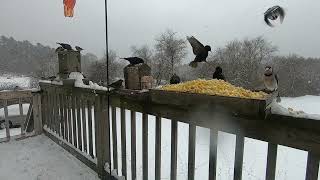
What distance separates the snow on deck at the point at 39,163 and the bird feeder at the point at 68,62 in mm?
1050

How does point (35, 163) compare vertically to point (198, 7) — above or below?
below

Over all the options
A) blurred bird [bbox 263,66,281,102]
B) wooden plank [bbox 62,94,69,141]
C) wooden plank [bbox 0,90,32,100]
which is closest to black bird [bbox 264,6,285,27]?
blurred bird [bbox 263,66,281,102]

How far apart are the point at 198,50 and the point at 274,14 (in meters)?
0.47

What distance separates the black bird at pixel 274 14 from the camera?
1299 millimetres

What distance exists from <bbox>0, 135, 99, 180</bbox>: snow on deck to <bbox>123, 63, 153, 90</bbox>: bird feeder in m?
1.18

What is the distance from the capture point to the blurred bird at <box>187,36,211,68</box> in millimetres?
1631

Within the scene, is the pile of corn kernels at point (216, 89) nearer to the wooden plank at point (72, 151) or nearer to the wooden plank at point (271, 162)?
the wooden plank at point (271, 162)

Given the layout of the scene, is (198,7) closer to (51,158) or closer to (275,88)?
(275,88)

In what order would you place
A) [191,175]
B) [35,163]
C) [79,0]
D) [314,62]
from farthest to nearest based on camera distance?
[314,62] → [35,163] → [79,0] → [191,175]

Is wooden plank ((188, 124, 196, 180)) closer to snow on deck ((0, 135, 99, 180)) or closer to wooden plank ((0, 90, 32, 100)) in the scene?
snow on deck ((0, 135, 99, 180))

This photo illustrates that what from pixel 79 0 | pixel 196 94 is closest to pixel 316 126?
pixel 196 94

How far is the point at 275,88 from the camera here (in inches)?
67.2

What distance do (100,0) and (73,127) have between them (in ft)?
6.55

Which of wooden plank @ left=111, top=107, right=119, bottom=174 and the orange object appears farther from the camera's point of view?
the orange object
